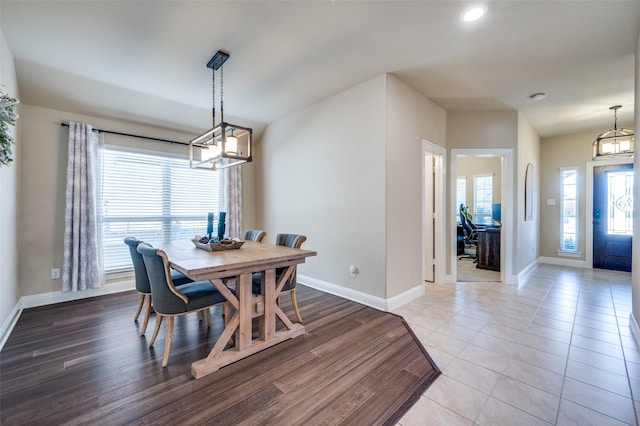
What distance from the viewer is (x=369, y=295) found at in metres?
3.35

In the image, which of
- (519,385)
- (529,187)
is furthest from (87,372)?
(529,187)

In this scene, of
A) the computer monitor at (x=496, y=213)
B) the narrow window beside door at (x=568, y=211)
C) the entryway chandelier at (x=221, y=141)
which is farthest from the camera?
the computer monitor at (x=496, y=213)

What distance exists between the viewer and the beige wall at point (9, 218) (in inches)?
96.5

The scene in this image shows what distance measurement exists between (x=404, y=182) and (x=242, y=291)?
2.35 m

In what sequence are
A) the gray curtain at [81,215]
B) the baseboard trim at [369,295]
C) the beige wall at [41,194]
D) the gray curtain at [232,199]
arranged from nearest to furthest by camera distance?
the baseboard trim at [369,295], the beige wall at [41,194], the gray curtain at [81,215], the gray curtain at [232,199]

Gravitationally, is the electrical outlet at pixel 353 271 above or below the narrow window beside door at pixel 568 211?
below

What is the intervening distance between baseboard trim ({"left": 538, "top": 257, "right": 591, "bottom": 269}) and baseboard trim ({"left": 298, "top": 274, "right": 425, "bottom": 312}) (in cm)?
418

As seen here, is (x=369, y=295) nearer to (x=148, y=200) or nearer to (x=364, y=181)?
(x=364, y=181)

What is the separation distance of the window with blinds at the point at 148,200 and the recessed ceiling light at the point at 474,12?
13.9 ft

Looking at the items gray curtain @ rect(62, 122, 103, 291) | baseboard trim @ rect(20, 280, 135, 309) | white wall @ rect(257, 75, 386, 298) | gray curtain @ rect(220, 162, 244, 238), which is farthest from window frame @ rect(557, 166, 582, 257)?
gray curtain @ rect(62, 122, 103, 291)

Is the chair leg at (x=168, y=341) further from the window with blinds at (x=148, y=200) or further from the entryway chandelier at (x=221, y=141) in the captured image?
the window with blinds at (x=148, y=200)

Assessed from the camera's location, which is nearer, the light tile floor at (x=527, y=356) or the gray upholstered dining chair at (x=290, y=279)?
the light tile floor at (x=527, y=356)

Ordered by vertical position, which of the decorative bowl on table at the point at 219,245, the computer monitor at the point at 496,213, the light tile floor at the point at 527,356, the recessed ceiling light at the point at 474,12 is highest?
the recessed ceiling light at the point at 474,12

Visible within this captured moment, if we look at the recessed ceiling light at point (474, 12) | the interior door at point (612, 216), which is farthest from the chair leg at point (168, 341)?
the interior door at point (612, 216)
